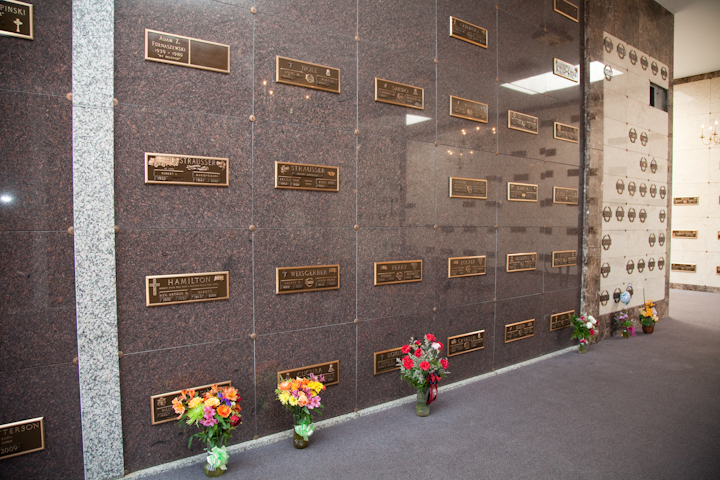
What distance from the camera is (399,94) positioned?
12.3 ft

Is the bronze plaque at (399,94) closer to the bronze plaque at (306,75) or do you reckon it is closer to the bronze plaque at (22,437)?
the bronze plaque at (306,75)

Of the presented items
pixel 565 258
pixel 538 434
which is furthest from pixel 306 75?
pixel 565 258

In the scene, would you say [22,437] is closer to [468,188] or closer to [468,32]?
[468,188]

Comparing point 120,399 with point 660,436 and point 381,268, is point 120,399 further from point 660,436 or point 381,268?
point 660,436

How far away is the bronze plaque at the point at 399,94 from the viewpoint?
3.62 meters

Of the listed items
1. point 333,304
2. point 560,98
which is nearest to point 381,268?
point 333,304

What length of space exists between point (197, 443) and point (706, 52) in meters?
11.8

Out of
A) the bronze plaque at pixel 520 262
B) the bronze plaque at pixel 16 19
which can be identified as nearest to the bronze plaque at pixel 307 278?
the bronze plaque at pixel 16 19

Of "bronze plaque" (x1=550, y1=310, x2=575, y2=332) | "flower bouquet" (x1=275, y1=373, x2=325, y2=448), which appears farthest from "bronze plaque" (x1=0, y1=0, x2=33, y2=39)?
"bronze plaque" (x1=550, y1=310, x2=575, y2=332)

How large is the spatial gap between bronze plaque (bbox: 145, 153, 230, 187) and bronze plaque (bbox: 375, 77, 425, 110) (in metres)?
1.54

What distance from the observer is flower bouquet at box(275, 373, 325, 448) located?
2867 millimetres

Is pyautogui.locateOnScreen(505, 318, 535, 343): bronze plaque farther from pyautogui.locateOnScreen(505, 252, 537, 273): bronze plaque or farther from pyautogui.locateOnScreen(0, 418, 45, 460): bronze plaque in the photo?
pyautogui.locateOnScreen(0, 418, 45, 460): bronze plaque

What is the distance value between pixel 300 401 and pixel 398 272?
1.46m

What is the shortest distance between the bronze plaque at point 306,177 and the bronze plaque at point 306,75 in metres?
0.63
